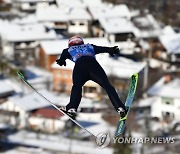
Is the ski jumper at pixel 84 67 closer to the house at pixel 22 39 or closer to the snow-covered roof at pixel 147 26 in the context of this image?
the house at pixel 22 39

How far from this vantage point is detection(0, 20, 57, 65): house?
14172 millimetres

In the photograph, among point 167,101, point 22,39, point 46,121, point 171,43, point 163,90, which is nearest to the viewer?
point 163,90

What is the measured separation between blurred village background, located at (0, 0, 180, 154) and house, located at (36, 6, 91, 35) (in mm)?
30

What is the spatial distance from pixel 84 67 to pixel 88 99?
4.66 m

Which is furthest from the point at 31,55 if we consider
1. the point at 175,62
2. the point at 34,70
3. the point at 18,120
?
the point at 175,62

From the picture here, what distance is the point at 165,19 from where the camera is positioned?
18969 millimetres

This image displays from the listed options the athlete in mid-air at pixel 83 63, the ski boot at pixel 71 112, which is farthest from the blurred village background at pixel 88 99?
the athlete in mid-air at pixel 83 63

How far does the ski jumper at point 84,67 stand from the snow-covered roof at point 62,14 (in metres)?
9.99

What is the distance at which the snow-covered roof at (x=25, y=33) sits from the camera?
46.5 feet

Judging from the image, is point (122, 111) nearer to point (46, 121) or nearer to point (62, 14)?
point (46, 121)

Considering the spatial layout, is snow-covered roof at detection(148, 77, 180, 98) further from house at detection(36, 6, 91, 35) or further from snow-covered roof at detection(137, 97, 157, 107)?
house at detection(36, 6, 91, 35)

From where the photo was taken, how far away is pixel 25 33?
15000 millimetres

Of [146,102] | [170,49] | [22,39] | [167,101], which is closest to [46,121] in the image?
[146,102]

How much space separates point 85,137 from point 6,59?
5511 millimetres
